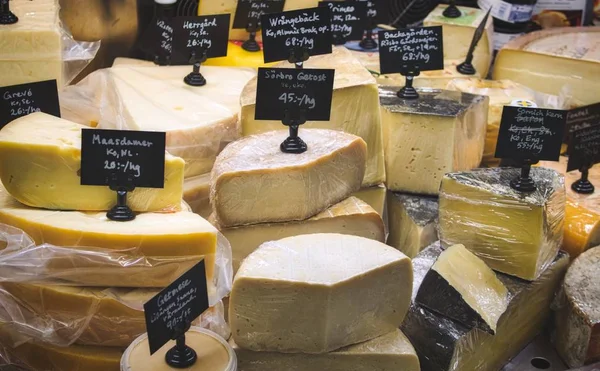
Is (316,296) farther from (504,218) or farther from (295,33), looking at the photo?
(295,33)

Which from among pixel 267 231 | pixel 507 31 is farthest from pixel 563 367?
pixel 507 31

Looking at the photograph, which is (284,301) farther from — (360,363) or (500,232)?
(500,232)

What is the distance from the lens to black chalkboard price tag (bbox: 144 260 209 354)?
1973 mm

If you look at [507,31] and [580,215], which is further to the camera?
[507,31]

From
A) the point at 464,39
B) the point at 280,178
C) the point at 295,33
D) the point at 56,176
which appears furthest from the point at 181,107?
the point at 464,39

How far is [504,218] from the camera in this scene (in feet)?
9.01

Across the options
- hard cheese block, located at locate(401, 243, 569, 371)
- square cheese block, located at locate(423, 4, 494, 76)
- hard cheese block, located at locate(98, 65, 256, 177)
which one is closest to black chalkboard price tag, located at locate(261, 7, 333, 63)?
hard cheese block, located at locate(98, 65, 256, 177)

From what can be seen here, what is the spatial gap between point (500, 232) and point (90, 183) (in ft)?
4.42

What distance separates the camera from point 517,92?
11.9 ft

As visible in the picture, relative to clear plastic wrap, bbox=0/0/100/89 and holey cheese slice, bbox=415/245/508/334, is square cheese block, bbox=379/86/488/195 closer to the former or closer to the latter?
holey cheese slice, bbox=415/245/508/334

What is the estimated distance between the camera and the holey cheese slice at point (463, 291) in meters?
2.53

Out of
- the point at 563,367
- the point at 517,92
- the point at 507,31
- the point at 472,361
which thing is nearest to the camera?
the point at 472,361

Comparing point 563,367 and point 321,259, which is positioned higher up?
point 321,259

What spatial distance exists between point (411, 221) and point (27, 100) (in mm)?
1442
